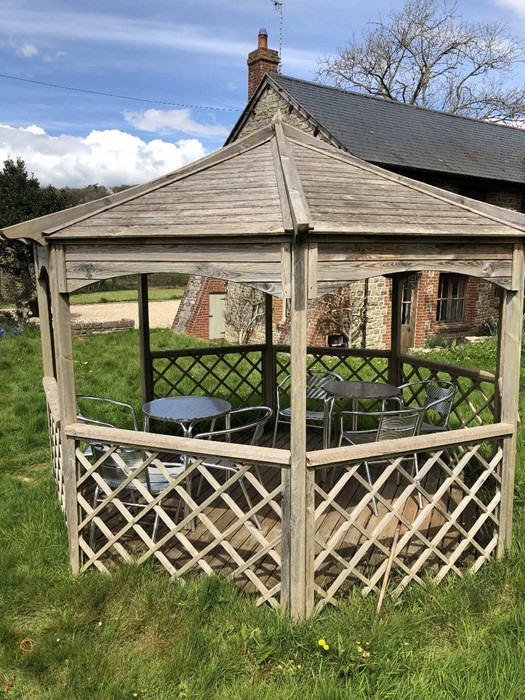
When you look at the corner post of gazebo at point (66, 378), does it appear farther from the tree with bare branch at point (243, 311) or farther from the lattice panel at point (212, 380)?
the tree with bare branch at point (243, 311)

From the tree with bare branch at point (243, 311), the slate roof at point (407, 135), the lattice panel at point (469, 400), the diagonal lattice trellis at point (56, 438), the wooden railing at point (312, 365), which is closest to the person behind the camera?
the diagonal lattice trellis at point (56, 438)

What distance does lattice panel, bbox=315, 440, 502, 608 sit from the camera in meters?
3.55

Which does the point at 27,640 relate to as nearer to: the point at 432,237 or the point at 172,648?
the point at 172,648

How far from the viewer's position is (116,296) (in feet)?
98.2

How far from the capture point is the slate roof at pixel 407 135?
13.8 m

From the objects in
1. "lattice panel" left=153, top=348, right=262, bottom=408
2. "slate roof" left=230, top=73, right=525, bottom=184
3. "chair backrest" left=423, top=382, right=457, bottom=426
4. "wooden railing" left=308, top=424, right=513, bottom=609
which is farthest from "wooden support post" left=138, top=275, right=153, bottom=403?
"slate roof" left=230, top=73, right=525, bottom=184

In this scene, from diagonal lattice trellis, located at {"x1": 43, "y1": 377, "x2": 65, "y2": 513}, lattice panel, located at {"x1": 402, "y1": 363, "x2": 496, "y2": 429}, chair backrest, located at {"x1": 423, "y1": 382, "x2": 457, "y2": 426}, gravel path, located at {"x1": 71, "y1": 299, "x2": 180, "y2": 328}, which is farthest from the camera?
gravel path, located at {"x1": 71, "y1": 299, "x2": 180, "y2": 328}

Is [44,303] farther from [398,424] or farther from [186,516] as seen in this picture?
[398,424]

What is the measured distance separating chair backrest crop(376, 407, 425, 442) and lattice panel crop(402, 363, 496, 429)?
69 centimetres

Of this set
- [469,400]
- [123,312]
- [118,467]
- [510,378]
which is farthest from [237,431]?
[123,312]

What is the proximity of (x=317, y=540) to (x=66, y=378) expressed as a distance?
2.09 m

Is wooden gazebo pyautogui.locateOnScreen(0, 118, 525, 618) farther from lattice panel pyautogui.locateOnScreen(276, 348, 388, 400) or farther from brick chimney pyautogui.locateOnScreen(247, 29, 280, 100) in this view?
brick chimney pyautogui.locateOnScreen(247, 29, 280, 100)

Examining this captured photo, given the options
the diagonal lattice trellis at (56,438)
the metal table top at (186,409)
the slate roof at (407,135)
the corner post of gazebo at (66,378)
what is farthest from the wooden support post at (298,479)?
the slate roof at (407,135)

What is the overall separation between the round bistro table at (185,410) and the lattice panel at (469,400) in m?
2.54
